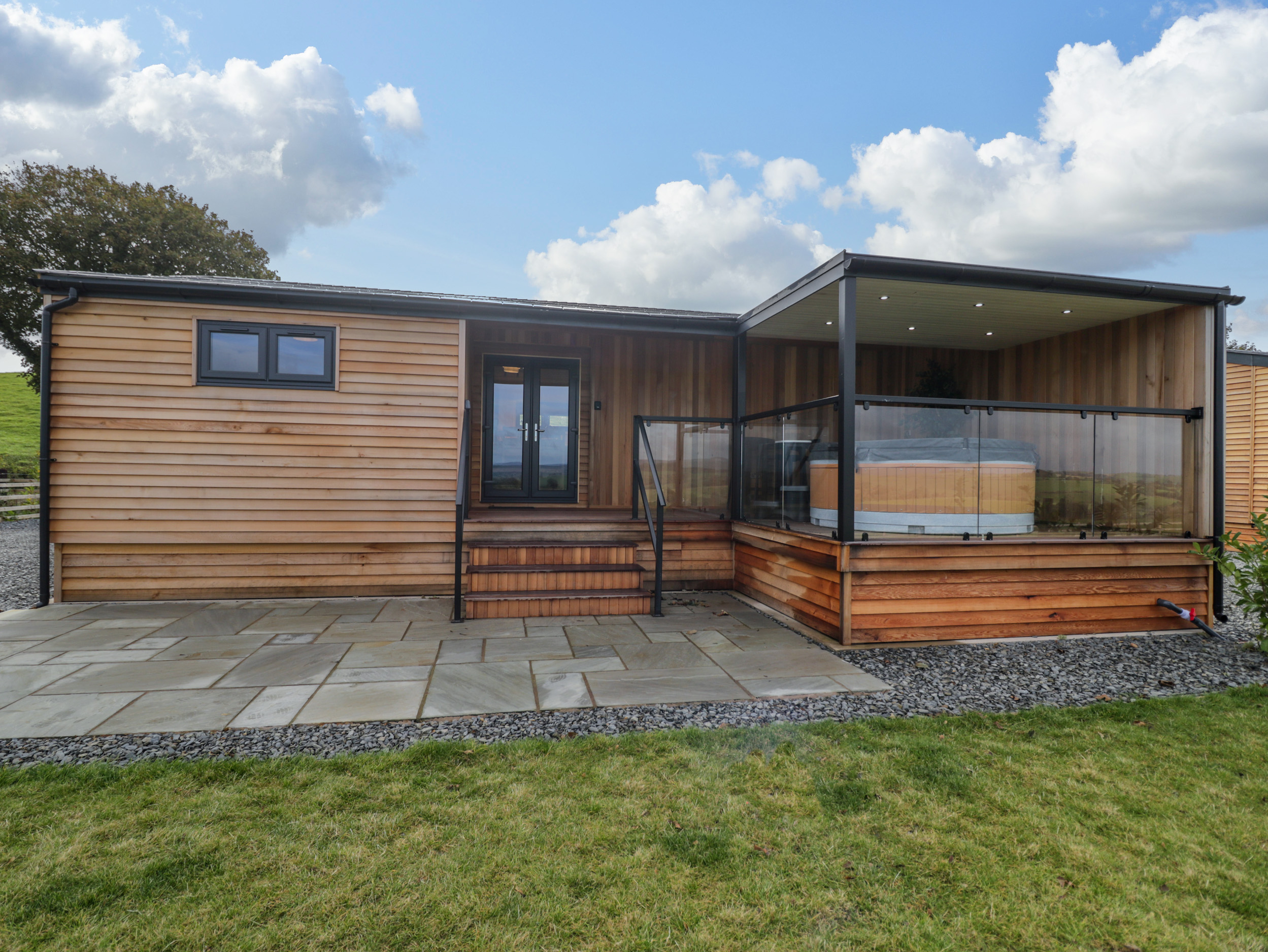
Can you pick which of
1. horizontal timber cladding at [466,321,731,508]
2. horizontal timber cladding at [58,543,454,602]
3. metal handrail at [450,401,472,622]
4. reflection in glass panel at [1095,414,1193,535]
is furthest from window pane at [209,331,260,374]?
reflection in glass panel at [1095,414,1193,535]

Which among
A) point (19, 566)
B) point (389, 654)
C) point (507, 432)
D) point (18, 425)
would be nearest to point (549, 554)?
point (389, 654)

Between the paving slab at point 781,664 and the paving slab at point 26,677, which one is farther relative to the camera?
the paving slab at point 781,664

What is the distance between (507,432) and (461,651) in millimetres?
3939

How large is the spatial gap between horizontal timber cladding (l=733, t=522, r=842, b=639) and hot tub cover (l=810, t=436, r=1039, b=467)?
0.71m

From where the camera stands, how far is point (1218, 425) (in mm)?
4648

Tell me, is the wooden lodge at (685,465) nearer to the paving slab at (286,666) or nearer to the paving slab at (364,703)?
the paving slab at (286,666)

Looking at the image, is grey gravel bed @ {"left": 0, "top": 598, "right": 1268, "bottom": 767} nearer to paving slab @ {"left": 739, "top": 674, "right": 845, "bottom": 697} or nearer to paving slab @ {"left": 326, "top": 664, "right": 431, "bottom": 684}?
paving slab @ {"left": 739, "top": 674, "right": 845, "bottom": 697}

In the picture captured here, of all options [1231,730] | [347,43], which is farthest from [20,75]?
[1231,730]

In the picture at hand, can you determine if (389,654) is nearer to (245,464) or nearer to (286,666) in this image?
(286,666)

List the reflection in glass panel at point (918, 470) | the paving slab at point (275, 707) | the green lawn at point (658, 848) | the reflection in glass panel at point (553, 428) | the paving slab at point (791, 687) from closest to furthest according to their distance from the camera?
the green lawn at point (658, 848)
the paving slab at point (275, 707)
the paving slab at point (791, 687)
the reflection in glass panel at point (918, 470)
the reflection in glass panel at point (553, 428)

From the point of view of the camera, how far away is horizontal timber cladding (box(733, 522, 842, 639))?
13.9 feet

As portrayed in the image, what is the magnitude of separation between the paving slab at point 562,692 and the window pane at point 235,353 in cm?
416

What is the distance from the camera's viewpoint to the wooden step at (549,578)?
5.05m

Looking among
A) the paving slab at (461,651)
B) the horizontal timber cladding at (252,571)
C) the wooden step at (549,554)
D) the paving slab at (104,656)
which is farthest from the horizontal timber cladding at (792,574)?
the paving slab at (104,656)
